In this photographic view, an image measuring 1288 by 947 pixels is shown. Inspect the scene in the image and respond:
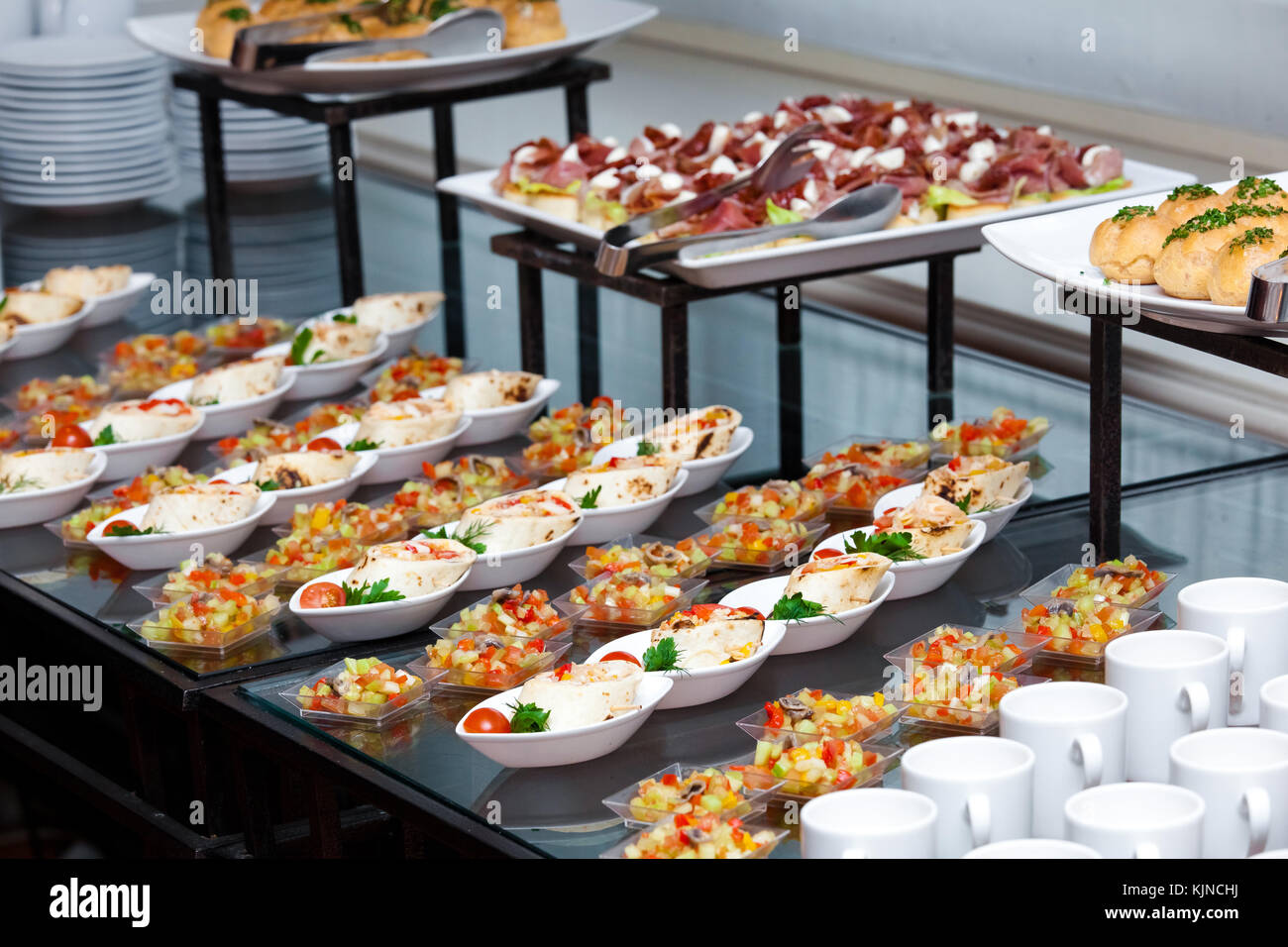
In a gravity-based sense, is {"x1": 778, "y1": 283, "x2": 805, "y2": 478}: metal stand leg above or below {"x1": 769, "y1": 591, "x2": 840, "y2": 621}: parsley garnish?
below

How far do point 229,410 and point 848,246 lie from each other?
0.94 meters

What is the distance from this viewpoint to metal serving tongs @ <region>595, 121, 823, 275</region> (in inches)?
94.2

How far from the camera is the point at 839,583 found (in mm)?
1826

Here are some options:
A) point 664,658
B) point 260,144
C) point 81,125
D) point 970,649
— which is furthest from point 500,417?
point 260,144

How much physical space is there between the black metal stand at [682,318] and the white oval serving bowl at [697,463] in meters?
0.13

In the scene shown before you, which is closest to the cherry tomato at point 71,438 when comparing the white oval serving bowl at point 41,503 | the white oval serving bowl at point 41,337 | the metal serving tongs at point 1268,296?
the white oval serving bowl at point 41,503

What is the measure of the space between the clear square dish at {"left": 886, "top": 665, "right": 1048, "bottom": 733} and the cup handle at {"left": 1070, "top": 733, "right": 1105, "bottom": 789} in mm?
167

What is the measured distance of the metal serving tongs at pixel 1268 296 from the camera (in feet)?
5.30

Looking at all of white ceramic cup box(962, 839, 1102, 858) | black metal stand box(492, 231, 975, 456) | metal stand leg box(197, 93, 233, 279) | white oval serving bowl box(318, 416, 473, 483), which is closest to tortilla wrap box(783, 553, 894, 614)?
white ceramic cup box(962, 839, 1102, 858)

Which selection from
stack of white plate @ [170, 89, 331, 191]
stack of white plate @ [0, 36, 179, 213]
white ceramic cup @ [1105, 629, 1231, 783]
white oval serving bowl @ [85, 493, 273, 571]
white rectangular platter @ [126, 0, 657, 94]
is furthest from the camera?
stack of white plate @ [170, 89, 331, 191]

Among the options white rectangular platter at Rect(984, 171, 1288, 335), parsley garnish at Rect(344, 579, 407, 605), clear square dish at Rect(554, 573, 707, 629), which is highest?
white rectangular platter at Rect(984, 171, 1288, 335)

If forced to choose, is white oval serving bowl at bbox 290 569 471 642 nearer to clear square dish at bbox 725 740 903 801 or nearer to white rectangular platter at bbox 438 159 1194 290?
clear square dish at bbox 725 740 903 801

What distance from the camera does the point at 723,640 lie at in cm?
173
